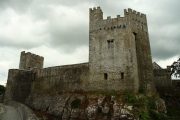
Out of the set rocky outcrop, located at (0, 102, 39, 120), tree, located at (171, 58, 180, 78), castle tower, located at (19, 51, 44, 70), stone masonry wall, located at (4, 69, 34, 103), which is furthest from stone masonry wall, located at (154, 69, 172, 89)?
castle tower, located at (19, 51, 44, 70)

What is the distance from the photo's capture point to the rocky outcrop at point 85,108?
33031mm

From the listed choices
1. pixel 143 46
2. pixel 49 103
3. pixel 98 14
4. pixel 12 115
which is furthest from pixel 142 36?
pixel 12 115

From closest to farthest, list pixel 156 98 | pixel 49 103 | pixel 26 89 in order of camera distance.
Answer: pixel 156 98 < pixel 49 103 < pixel 26 89

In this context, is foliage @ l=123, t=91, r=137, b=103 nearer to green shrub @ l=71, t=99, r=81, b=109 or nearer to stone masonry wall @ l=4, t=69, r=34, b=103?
green shrub @ l=71, t=99, r=81, b=109

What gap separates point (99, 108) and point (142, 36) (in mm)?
11820

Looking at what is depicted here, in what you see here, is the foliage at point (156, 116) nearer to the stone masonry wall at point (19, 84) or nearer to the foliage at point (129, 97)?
the foliage at point (129, 97)

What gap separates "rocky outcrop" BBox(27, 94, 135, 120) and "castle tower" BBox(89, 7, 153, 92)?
2262 millimetres

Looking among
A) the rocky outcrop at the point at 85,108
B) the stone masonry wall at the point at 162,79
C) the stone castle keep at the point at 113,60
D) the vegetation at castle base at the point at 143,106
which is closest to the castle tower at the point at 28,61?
the stone castle keep at the point at 113,60

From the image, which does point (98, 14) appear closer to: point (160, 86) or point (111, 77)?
point (111, 77)

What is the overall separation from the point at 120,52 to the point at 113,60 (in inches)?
53.6

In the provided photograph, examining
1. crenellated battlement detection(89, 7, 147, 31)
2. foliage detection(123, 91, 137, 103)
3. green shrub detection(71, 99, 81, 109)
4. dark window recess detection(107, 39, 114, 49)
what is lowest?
green shrub detection(71, 99, 81, 109)

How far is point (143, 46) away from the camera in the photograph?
39125 millimetres

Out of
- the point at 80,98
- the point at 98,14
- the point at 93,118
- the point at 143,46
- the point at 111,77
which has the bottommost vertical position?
the point at 93,118

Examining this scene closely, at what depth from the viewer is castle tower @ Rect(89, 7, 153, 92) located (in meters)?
36.2
